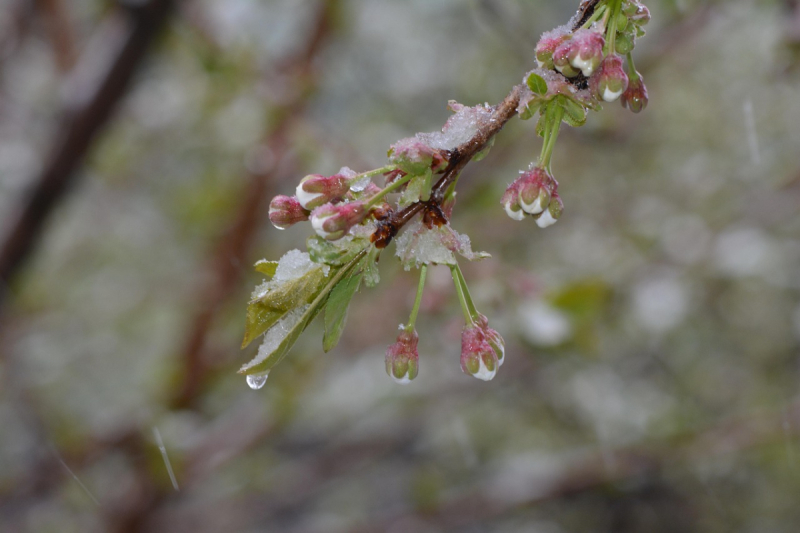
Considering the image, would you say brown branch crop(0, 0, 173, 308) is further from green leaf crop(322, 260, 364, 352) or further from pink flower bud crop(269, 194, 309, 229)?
green leaf crop(322, 260, 364, 352)

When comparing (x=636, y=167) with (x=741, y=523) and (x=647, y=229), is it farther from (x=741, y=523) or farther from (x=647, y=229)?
(x=741, y=523)

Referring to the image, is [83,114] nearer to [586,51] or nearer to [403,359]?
[403,359]

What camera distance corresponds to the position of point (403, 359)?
606 millimetres

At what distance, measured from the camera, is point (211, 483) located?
379cm

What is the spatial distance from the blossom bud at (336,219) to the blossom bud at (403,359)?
0.52ft

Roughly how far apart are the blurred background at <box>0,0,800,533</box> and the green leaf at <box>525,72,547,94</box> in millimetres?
1023

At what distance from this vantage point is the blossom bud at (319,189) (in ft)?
1.80

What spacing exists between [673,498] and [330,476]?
2.80 m

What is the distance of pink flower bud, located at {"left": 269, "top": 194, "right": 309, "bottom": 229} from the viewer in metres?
0.58

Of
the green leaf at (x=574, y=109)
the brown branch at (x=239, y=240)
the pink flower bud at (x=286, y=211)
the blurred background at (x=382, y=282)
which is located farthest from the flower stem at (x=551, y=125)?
the brown branch at (x=239, y=240)

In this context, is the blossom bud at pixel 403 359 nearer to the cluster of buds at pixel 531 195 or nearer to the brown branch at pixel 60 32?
the cluster of buds at pixel 531 195

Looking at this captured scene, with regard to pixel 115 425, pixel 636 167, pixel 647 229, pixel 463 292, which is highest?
pixel 636 167

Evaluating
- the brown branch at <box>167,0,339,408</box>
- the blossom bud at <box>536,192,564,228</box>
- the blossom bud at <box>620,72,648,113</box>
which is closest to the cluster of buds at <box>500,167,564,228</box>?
the blossom bud at <box>536,192,564,228</box>

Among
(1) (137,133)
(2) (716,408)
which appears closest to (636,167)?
(2) (716,408)
